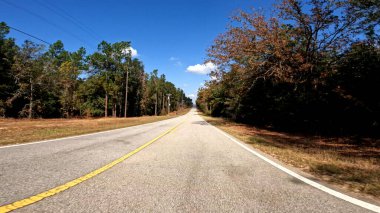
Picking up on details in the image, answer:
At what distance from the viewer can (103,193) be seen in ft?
12.3

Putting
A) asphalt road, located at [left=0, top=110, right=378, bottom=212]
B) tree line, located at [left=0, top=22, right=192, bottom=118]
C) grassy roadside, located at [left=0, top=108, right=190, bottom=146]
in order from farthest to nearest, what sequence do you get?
tree line, located at [left=0, top=22, right=192, bottom=118]
grassy roadside, located at [left=0, top=108, right=190, bottom=146]
asphalt road, located at [left=0, top=110, right=378, bottom=212]

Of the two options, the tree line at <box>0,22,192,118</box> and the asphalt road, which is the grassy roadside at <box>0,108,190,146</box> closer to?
the asphalt road

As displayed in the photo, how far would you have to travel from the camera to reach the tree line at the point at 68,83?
37.3m

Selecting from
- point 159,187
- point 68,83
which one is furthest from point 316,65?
point 68,83

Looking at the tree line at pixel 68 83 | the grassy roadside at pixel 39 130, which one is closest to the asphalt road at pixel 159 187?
the grassy roadside at pixel 39 130

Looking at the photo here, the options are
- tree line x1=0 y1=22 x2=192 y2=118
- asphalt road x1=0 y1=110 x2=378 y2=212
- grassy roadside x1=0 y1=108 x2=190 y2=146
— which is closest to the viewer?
asphalt road x1=0 y1=110 x2=378 y2=212

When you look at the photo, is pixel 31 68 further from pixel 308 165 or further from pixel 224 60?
pixel 308 165

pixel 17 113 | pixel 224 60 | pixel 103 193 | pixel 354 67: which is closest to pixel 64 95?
pixel 17 113

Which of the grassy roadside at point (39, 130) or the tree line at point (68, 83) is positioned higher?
the tree line at point (68, 83)

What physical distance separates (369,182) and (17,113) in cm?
4646

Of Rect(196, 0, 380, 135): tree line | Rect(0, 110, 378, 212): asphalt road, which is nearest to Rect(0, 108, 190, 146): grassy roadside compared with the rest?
Rect(0, 110, 378, 212): asphalt road

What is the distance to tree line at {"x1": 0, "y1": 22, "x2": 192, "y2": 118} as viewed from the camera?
122ft

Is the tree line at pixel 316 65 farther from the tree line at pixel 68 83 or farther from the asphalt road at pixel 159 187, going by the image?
the tree line at pixel 68 83

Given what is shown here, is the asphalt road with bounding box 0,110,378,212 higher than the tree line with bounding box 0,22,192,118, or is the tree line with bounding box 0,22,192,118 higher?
the tree line with bounding box 0,22,192,118
